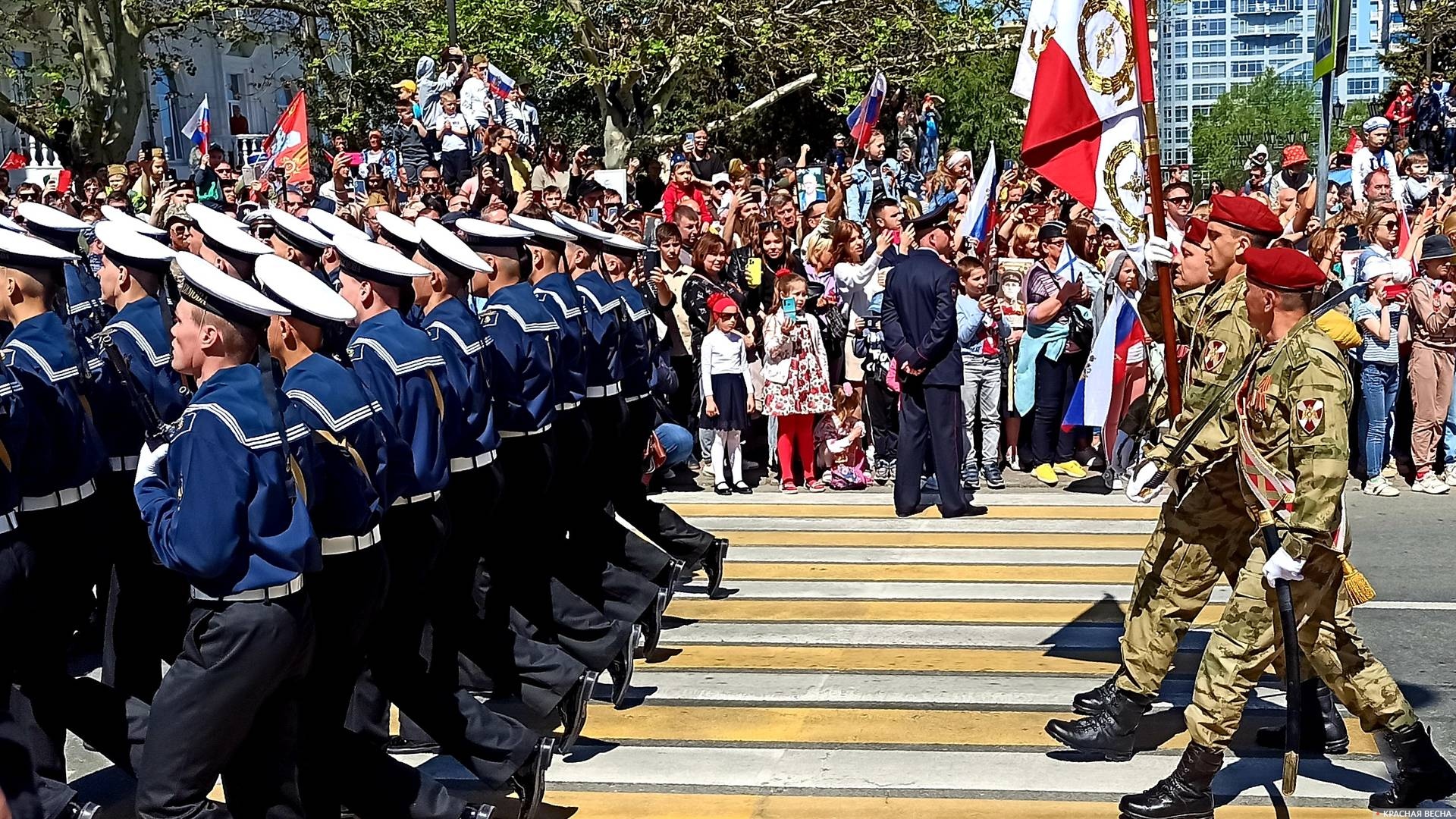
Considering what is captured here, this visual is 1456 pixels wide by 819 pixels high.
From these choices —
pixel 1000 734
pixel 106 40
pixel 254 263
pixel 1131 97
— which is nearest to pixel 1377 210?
pixel 1131 97

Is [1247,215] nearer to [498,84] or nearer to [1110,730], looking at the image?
[1110,730]

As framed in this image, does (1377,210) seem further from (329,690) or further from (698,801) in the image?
(329,690)

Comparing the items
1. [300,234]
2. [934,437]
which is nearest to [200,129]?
[934,437]

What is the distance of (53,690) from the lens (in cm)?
571

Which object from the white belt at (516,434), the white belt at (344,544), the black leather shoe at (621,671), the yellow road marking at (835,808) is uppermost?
the white belt at (516,434)

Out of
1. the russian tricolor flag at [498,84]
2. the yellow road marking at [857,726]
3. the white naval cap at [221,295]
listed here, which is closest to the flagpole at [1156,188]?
the yellow road marking at [857,726]

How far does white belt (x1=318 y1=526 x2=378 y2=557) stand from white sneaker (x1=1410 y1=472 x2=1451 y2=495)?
354 inches

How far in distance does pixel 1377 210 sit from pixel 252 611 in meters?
10.1

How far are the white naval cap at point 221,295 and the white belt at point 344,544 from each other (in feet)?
2.24

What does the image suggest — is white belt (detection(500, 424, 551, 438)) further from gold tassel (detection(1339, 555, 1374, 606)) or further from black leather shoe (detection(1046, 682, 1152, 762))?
gold tassel (detection(1339, 555, 1374, 606))

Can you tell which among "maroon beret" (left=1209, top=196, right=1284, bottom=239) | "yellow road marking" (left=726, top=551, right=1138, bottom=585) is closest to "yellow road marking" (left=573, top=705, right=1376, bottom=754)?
"maroon beret" (left=1209, top=196, right=1284, bottom=239)

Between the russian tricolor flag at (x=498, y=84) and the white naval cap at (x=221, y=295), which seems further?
the russian tricolor flag at (x=498, y=84)

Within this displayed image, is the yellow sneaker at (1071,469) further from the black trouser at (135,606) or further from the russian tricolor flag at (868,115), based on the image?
the russian tricolor flag at (868,115)

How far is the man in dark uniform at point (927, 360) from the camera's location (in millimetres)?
10828
